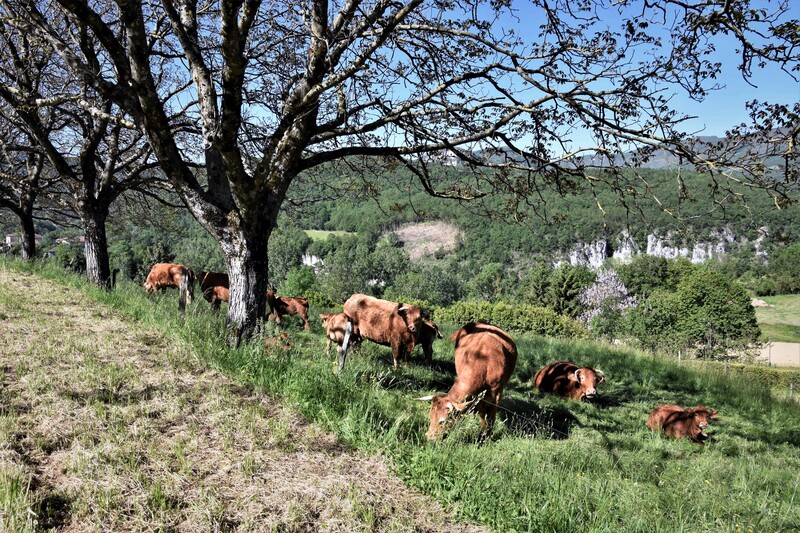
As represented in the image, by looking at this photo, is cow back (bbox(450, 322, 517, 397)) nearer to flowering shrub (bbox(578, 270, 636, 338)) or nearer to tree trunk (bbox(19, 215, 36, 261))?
tree trunk (bbox(19, 215, 36, 261))

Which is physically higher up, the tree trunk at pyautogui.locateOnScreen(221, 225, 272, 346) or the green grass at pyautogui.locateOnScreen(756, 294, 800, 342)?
the tree trunk at pyautogui.locateOnScreen(221, 225, 272, 346)

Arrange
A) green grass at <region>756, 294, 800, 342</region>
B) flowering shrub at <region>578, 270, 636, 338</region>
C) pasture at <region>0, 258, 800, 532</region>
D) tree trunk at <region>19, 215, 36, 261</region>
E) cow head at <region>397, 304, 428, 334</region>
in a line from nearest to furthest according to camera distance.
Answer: pasture at <region>0, 258, 800, 532</region>, cow head at <region>397, 304, 428, 334</region>, tree trunk at <region>19, 215, 36, 261</region>, flowering shrub at <region>578, 270, 636, 338</region>, green grass at <region>756, 294, 800, 342</region>

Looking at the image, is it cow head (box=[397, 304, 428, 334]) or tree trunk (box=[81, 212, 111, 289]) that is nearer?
cow head (box=[397, 304, 428, 334])

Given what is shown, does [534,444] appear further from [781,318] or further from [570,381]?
[781,318]

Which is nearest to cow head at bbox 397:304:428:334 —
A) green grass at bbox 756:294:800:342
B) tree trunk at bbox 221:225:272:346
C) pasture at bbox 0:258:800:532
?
pasture at bbox 0:258:800:532

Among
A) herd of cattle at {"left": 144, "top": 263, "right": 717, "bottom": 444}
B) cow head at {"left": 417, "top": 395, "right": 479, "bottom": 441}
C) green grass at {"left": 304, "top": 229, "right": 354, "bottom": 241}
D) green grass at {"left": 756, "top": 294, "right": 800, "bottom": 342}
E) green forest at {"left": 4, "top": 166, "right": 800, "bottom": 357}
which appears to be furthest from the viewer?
green grass at {"left": 304, "top": 229, "right": 354, "bottom": 241}

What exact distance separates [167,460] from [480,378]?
3.74m

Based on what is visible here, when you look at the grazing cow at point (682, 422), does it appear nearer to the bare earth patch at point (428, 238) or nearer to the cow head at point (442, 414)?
the cow head at point (442, 414)

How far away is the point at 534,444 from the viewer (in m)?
5.26

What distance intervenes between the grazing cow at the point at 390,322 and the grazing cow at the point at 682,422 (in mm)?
4267

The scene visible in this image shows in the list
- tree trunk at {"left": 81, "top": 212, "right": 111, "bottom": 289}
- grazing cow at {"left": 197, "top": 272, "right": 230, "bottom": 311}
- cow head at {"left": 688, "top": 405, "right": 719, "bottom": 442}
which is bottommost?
cow head at {"left": 688, "top": 405, "right": 719, "bottom": 442}

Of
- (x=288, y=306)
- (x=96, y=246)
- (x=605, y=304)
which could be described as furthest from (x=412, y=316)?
(x=605, y=304)

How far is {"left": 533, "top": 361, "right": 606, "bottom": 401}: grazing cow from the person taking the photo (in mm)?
8625

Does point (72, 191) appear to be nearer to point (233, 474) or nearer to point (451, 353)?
point (451, 353)
